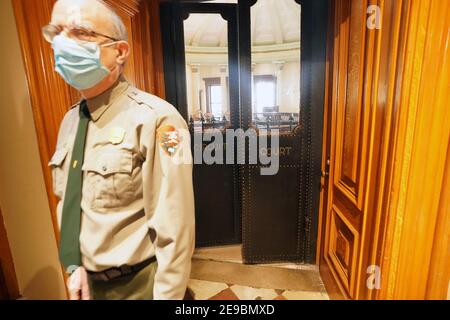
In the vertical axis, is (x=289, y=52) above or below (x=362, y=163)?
above

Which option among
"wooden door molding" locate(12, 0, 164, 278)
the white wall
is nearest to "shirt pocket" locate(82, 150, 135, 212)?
"wooden door molding" locate(12, 0, 164, 278)

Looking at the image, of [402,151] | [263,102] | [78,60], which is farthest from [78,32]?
[263,102]

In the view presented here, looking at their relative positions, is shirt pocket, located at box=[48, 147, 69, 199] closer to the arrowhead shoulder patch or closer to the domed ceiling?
the arrowhead shoulder patch

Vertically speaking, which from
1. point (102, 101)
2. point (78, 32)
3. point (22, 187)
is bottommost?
point (22, 187)

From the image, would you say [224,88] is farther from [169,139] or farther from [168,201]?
[168,201]

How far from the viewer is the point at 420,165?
97 cm

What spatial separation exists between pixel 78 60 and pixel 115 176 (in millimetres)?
428

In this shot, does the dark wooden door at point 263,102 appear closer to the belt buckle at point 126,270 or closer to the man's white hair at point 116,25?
the man's white hair at point 116,25

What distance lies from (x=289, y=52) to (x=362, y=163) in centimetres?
111

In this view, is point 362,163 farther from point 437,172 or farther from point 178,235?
point 178,235

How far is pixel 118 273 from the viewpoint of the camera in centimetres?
87

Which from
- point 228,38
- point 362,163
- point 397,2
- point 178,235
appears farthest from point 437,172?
point 228,38

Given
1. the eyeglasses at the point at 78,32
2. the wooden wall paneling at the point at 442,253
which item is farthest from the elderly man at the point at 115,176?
the wooden wall paneling at the point at 442,253

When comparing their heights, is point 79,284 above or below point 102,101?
below
